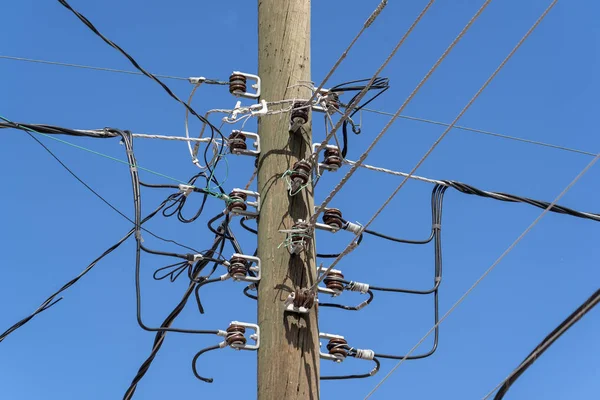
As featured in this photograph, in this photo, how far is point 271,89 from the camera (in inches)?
274

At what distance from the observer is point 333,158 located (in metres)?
6.84

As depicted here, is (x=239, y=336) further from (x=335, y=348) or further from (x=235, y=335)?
(x=335, y=348)

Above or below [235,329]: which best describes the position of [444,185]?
above

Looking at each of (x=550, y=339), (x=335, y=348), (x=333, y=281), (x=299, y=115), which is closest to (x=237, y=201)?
(x=299, y=115)

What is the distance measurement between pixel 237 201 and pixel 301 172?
50cm

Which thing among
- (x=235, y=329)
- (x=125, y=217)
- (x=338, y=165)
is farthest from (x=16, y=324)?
(x=338, y=165)

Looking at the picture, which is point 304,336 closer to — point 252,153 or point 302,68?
point 252,153

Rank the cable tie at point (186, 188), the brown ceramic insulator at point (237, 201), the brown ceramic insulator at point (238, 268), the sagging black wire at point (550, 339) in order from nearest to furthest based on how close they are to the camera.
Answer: the sagging black wire at point (550, 339), the brown ceramic insulator at point (238, 268), the brown ceramic insulator at point (237, 201), the cable tie at point (186, 188)

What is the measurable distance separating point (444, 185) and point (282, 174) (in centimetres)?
224

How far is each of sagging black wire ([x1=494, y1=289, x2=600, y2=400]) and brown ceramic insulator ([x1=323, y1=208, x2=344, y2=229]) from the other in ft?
6.17

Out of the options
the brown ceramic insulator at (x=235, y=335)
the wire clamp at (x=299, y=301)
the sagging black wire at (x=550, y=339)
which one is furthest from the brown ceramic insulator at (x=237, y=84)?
the sagging black wire at (x=550, y=339)

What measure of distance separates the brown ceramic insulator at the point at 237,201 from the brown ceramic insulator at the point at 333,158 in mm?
647

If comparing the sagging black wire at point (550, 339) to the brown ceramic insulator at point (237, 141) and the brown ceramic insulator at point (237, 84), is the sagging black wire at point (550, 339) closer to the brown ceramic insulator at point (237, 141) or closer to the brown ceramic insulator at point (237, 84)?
the brown ceramic insulator at point (237, 141)

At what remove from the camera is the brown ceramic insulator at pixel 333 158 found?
6.84 metres
